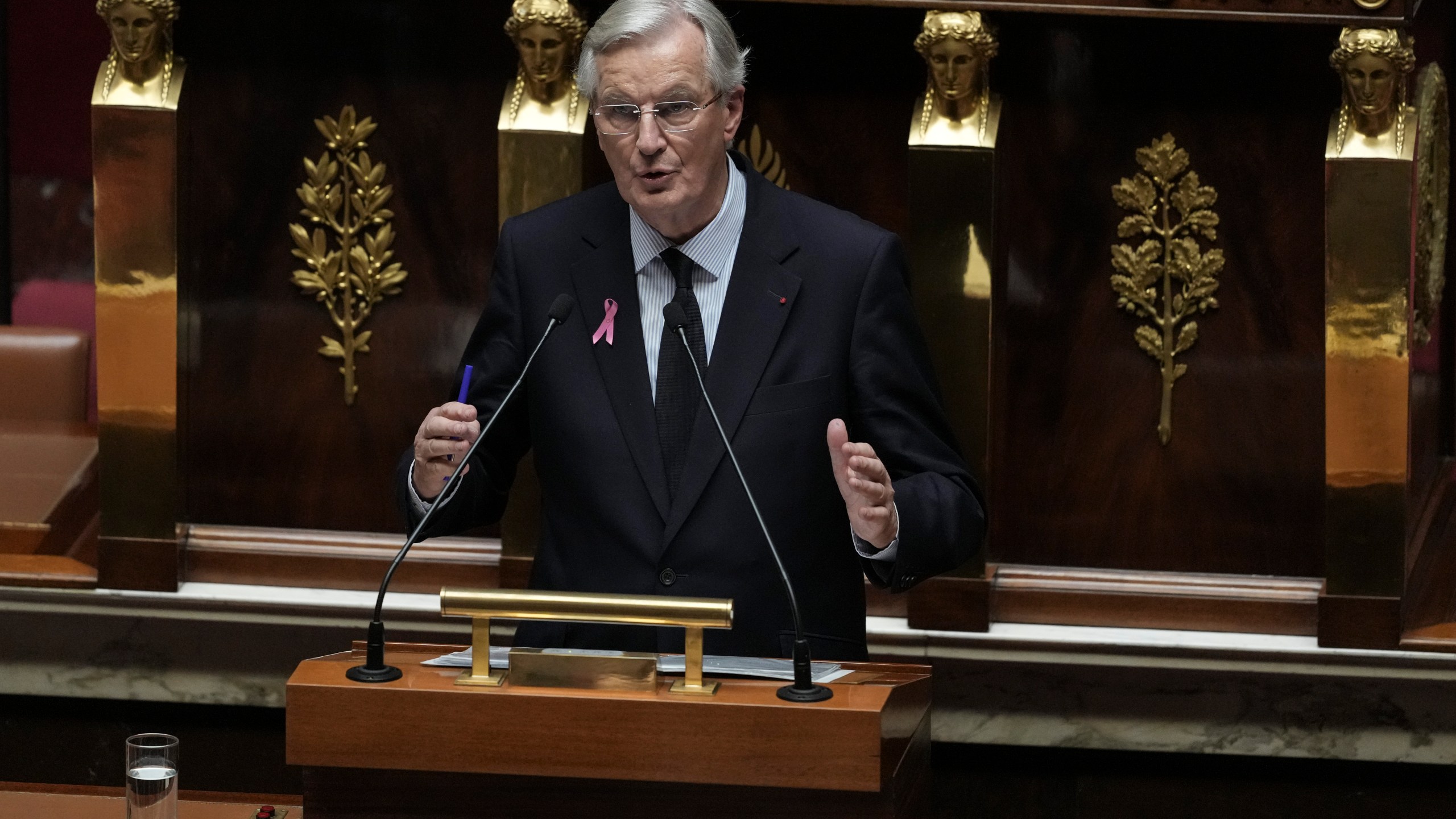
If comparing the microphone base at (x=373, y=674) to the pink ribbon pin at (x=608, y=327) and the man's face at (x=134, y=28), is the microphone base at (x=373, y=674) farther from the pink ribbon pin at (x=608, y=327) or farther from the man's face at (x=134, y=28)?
the man's face at (x=134, y=28)

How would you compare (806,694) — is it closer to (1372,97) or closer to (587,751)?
(587,751)

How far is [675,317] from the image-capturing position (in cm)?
197

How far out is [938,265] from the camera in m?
3.53

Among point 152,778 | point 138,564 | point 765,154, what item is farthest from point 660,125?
point 138,564

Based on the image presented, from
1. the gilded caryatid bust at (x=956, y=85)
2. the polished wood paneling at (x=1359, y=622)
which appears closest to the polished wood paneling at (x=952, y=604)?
the polished wood paneling at (x=1359, y=622)

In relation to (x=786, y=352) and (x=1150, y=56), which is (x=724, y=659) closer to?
(x=786, y=352)

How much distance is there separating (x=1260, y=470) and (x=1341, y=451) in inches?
11.3

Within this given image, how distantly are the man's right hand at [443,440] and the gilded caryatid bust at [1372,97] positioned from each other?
199 centimetres

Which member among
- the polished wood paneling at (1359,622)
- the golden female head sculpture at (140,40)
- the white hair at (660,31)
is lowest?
the polished wood paneling at (1359,622)

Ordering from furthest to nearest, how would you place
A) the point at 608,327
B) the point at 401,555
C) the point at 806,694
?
the point at 608,327 → the point at 401,555 → the point at 806,694

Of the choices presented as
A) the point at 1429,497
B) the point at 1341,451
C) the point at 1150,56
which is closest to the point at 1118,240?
the point at 1150,56

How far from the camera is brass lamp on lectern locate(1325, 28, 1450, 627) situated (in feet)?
11.0

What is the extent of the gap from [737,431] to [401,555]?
0.50 m

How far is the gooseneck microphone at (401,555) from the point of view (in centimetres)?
177
